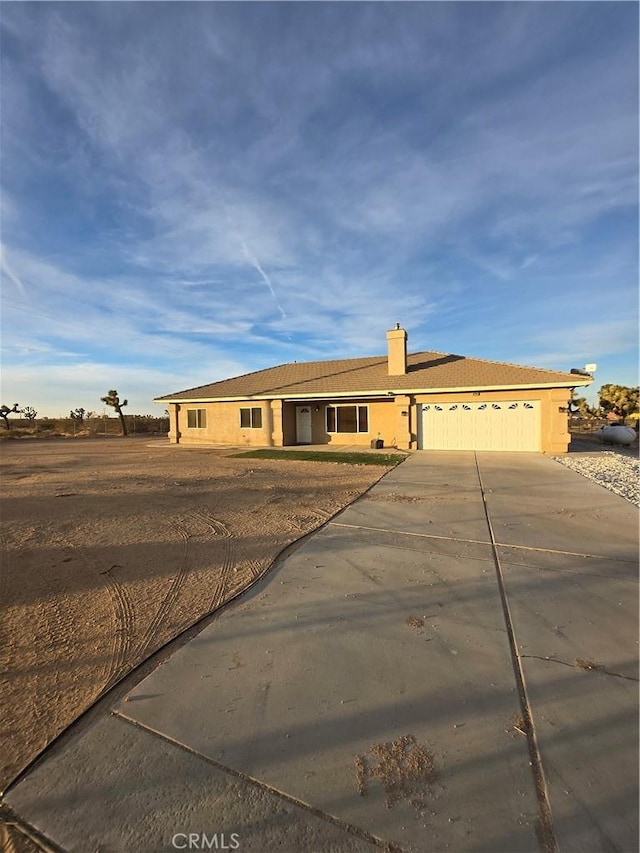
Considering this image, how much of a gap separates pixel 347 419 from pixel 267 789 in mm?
17170

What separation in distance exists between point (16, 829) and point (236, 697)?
106 centimetres

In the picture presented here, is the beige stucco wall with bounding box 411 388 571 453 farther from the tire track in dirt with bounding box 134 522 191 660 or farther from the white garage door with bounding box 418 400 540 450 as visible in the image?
the tire track in dirt with bounding box 134 522 191 660

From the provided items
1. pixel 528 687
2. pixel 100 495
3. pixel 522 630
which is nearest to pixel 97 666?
pixel 528 687

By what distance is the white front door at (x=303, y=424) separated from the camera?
1962 cm

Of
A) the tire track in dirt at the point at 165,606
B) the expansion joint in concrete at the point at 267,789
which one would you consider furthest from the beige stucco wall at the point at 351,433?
the expansion joint in concrete at the point at 267,789

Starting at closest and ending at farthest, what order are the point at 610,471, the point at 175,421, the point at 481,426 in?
1. the point at 610,471
2. the point at 481,426
3. the point at 175,421

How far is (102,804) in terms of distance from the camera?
1.74m

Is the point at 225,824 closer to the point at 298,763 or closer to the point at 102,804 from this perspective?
the point at 298,763

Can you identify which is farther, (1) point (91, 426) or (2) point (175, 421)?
(1) point (91, 426)

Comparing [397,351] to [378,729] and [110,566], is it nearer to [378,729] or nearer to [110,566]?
[110,566]

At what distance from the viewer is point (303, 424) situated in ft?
64.6

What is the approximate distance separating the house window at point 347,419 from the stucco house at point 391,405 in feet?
0.16

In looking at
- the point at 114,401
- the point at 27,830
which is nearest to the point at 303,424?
the point at 27,830

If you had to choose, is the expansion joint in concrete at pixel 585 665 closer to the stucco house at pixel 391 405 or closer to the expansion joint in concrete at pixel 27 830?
the expansion joint in concrete at pixel 27 830
